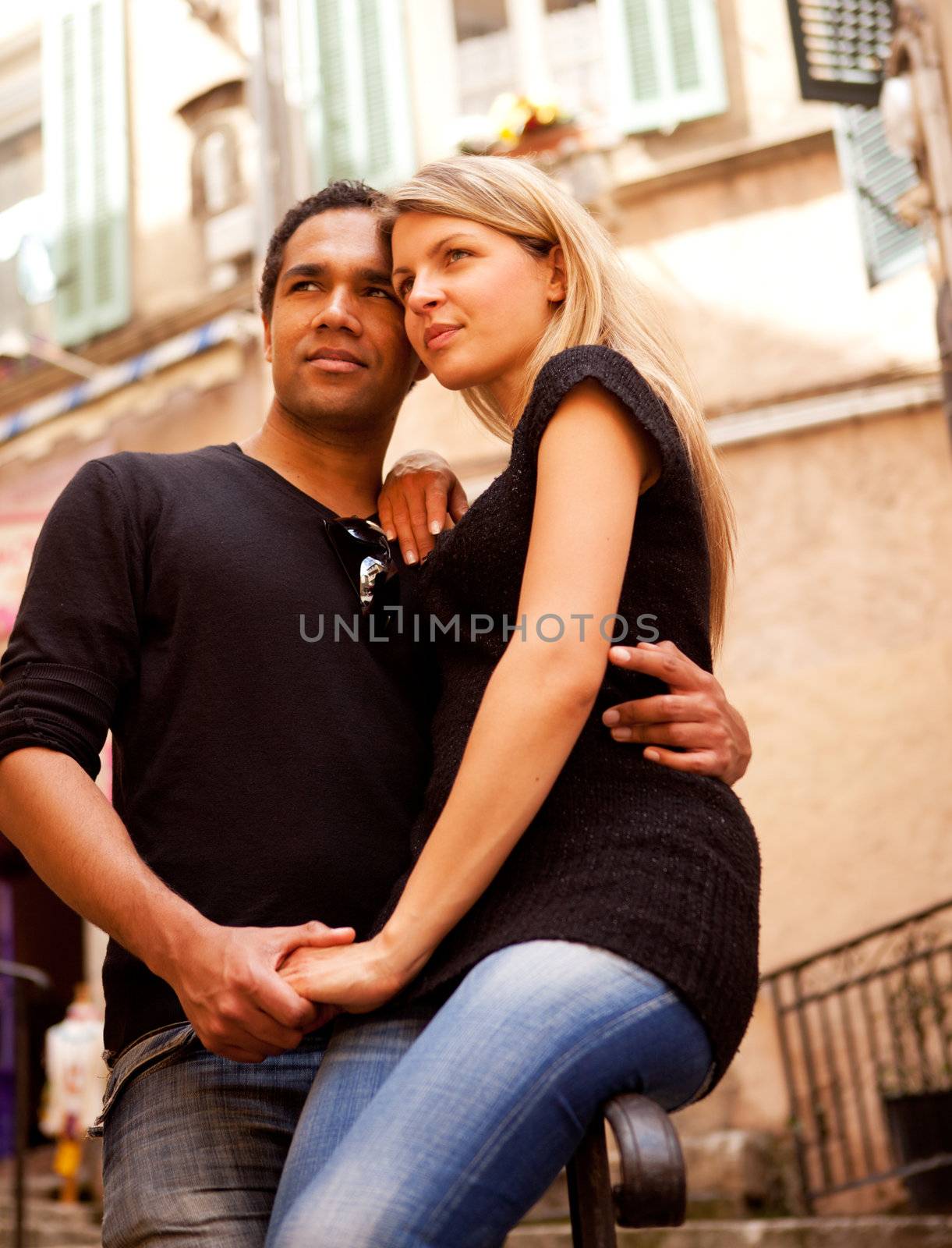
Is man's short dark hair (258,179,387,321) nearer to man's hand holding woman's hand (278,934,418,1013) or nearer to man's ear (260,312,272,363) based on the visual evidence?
man's ear (260,312,272,363)

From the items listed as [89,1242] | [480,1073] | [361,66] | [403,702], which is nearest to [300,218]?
[403,702]

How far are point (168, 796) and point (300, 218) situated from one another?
1.06 metres

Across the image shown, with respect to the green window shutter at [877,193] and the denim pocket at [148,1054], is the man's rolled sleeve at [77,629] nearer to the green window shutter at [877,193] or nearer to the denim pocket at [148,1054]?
the denim pocket at [148,1054]

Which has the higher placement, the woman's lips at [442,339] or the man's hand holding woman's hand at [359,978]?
the woman's lips at [442,339]

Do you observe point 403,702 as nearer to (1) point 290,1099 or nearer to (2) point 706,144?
(1) point 290,1099

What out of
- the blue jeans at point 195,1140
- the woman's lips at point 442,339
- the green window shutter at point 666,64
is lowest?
the blue jeans at point 195,1140

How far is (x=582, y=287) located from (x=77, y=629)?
0.82 metres

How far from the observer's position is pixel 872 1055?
6.48 meters

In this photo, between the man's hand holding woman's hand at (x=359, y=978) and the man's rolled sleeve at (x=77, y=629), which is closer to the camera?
the man's hand holding woman's hand at (x=359, y=978)

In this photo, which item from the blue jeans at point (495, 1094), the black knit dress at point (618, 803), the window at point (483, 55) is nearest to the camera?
the blue jeans at point (495, 1094)

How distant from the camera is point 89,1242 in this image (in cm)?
684

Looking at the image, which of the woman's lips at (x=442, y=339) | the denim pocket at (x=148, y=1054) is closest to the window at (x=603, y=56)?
the woman's lips at (x=442, y=339)

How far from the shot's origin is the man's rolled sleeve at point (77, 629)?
174 centimetres

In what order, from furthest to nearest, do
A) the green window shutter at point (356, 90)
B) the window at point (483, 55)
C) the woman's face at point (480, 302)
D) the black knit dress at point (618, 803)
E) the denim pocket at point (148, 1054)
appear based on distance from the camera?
the window at point (483, 55), the green window shutter at point (356, 90), the woman's face at point (480, 302), the denim pocket at point (148, 1054), the black knit dress at point (618, 803)
